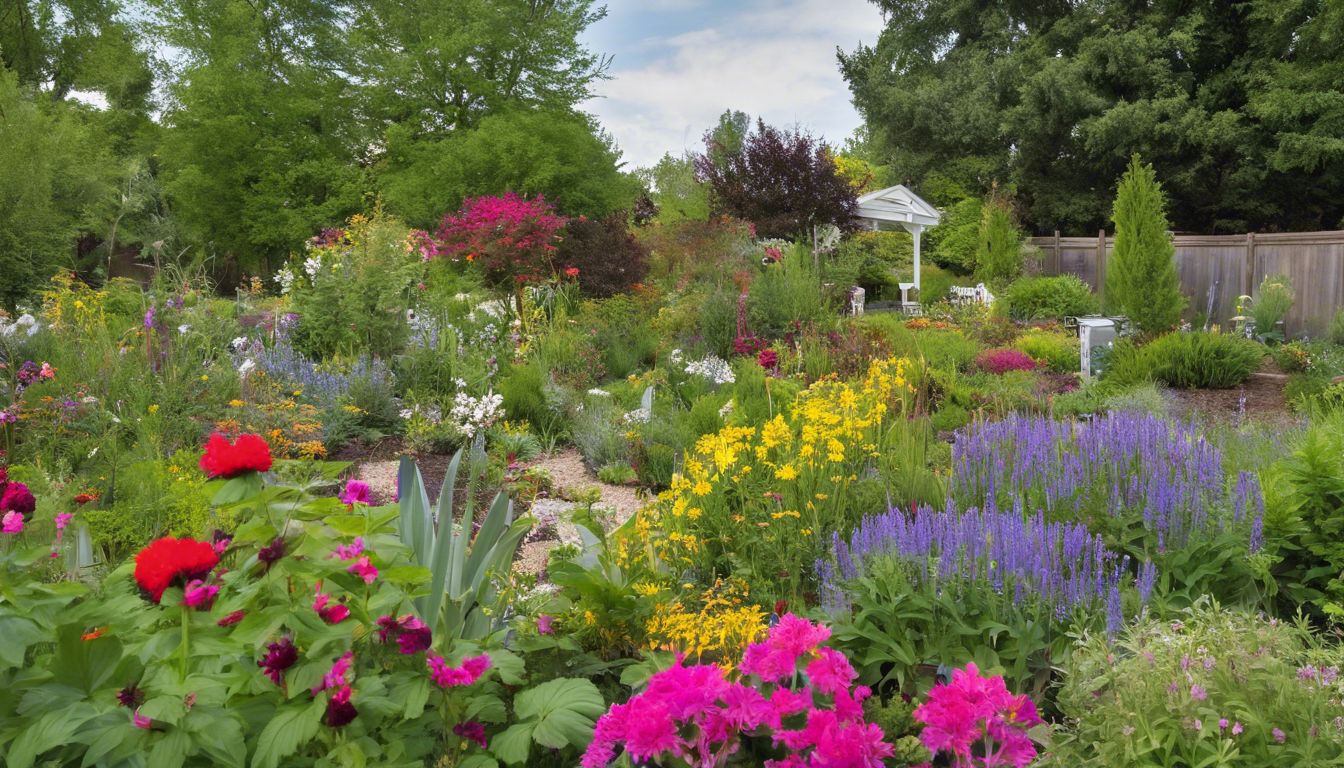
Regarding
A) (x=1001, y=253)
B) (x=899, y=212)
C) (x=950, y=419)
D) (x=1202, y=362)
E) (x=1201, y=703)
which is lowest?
(x=950, y=419)

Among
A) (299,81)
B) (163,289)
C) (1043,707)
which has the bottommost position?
(1043,707)

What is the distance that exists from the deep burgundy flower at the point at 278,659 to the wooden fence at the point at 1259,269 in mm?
14458

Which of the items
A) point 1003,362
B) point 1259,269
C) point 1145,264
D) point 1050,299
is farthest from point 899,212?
point 1003,362

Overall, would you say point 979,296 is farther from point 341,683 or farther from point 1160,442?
point 341,683

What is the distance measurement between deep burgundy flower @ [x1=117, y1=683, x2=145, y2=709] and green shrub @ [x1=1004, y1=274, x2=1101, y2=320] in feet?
48.5

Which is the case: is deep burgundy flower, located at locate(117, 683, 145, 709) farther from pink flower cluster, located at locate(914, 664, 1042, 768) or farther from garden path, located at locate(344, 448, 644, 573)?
garden path, located at locate(344, 448, 644, 573)

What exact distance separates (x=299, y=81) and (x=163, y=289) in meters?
17.5

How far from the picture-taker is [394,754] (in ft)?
5.25

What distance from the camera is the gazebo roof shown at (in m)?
18.4

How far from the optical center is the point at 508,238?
11.1 m

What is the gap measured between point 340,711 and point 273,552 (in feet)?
0.99

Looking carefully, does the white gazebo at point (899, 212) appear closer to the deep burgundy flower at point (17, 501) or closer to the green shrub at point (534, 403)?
the green shrub at point (534, 403)

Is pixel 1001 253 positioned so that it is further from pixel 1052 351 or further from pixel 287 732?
pixel 287 732

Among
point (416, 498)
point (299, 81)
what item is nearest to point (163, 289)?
point (416, 498)
